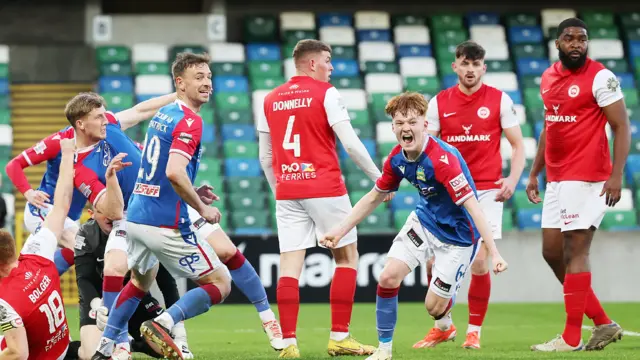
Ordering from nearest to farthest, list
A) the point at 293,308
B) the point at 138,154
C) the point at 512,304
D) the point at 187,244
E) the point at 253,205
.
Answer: the point at 187,244 → the point at 293,308 → the point at 138,154 → the point at 512,304 → the point at 253,205

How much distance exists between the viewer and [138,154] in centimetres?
796

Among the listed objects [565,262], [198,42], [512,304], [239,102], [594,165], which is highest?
[198,42]

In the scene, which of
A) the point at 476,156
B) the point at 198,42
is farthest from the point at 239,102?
the point at 476,156

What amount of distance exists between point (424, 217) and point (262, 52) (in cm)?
1077

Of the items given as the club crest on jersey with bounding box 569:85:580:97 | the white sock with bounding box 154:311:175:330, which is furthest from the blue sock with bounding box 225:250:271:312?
the club crest on jersey with bounding box 569:85:580:97

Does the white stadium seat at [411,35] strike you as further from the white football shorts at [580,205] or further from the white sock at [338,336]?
the white sock at [338,336]

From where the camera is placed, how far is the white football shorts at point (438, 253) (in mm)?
7059

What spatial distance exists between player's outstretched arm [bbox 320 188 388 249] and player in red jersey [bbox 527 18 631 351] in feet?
5.18

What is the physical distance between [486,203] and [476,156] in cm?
37

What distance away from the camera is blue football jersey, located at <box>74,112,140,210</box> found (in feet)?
24.6

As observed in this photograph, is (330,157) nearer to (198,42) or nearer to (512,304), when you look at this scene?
(512,304)

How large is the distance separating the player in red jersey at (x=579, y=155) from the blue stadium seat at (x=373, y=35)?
1026 cm

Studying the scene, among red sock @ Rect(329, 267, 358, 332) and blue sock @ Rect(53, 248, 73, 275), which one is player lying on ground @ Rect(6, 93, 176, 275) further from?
red sock @ Rect(329, 267, 358, 332)

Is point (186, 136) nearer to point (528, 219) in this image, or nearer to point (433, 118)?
point (433, 118)
